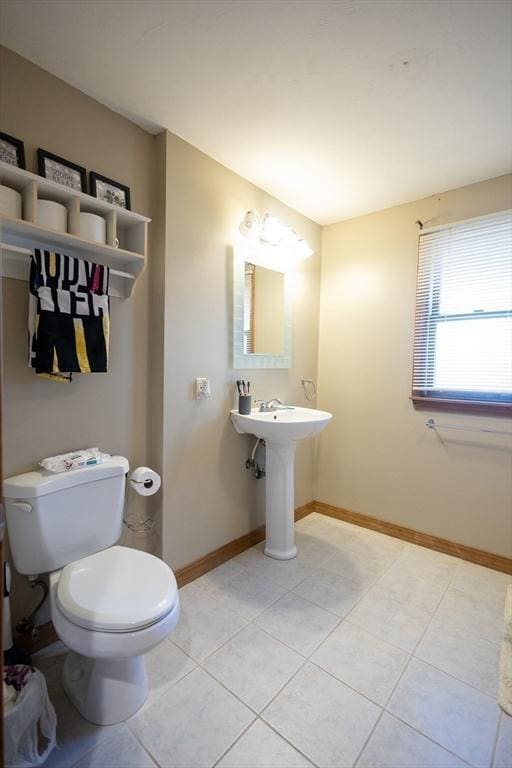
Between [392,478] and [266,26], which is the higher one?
[266,26]

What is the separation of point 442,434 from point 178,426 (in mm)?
1664

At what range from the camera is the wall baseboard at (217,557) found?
6.42 feet

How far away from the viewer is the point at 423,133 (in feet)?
5.76

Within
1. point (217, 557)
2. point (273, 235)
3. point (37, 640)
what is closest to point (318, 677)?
point (217, 557)

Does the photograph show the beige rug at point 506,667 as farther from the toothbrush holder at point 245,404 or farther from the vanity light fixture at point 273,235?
the vanity light fixture at point 273,235

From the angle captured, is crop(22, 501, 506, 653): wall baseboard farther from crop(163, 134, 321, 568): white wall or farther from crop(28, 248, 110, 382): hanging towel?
crop(28, 248, 110, 382): hanging towel

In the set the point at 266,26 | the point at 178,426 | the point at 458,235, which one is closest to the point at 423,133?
the point at 458,235

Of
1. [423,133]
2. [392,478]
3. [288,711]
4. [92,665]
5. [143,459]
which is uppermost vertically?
[423,133]

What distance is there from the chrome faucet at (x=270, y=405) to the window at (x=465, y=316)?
0.92 meters

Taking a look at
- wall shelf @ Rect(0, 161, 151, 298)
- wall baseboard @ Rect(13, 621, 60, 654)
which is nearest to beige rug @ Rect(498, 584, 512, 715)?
wall baseboard @ Rect(13, 621, 60, 654)

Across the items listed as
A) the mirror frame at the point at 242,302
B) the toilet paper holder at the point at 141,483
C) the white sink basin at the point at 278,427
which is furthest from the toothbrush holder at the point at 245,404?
the toilet paper holder at the point at 141,483

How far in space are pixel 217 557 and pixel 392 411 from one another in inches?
58.9

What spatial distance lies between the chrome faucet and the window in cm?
92

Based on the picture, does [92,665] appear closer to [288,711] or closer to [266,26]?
[288,711]
